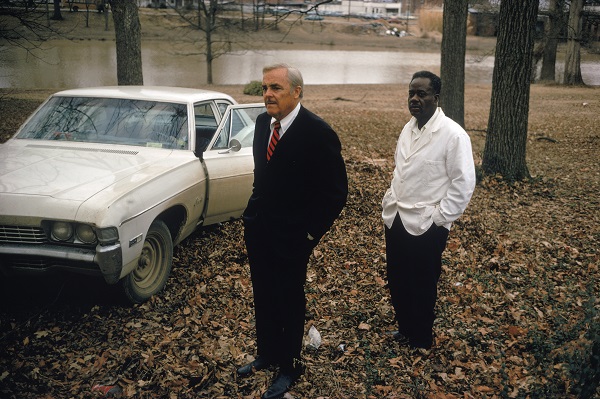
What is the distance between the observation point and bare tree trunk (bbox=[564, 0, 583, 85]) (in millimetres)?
29567

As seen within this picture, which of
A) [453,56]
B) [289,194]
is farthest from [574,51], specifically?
[289,194]

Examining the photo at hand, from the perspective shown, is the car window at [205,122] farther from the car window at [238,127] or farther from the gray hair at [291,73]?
the gray hair at [291,73]

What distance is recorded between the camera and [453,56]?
1222 cm

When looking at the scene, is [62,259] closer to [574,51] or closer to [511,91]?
[511,91]

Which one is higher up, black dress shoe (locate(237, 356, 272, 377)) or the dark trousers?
the dark trousers

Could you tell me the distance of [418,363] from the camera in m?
4.04

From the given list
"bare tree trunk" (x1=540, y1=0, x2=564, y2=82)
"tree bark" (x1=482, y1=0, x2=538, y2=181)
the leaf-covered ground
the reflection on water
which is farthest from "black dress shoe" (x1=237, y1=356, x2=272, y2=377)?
"bare tree trunk" (x1=540, y1=0, x2=564, y2=82)

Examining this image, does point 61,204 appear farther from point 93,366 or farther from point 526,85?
point 526,85

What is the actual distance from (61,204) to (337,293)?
257 centimetres

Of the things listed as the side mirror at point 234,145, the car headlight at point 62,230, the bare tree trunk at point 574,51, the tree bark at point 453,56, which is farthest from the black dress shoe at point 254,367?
the bare tree trunk at point 574,51

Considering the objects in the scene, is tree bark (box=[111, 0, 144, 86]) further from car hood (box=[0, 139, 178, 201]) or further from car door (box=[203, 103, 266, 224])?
car hood (box=[0, 139, 178, 201])

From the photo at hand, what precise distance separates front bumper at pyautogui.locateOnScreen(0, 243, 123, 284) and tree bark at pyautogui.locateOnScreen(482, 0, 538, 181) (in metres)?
6.78

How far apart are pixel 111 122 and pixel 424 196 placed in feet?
11.1

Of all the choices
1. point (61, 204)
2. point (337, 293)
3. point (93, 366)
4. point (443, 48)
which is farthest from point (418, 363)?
point (443, 48)
